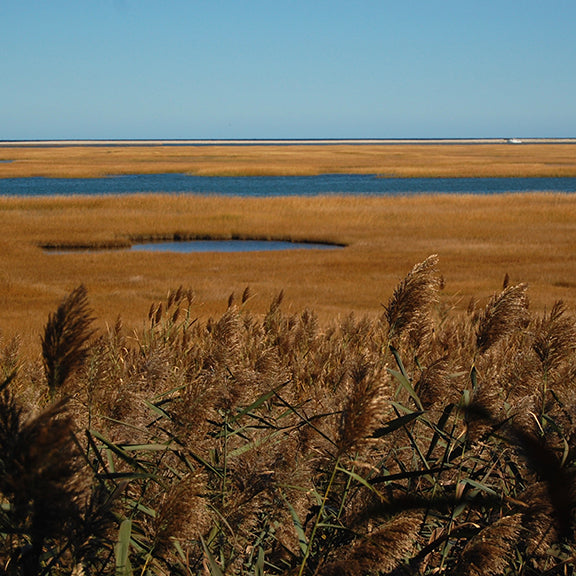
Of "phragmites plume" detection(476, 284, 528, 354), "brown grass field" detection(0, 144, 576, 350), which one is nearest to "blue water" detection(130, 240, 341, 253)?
"brown grass field" detection(0, 144, 576, 350)

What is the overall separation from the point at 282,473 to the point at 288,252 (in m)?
22.8

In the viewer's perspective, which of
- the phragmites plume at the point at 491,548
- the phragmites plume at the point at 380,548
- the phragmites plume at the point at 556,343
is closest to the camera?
the phragmites plume at the point at 380,548

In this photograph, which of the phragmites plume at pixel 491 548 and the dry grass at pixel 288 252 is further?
the dry grass at pixel 288 252

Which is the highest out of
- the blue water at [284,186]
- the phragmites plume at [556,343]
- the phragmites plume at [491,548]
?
the phragmites plume at [556,343]

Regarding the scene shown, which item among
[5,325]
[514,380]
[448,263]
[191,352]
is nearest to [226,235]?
[448,263]

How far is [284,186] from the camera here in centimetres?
6531

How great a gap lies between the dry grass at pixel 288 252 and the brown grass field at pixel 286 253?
0.18 feet

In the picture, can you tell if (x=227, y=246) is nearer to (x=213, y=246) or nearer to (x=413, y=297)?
(x=213, y=246)

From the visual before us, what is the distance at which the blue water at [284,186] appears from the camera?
56906 mm

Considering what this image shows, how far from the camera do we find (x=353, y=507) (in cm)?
229

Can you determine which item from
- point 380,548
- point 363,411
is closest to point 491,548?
point 380,548

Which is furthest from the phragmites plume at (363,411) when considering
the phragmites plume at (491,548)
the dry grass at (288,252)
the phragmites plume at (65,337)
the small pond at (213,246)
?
the small pond at (213,246)

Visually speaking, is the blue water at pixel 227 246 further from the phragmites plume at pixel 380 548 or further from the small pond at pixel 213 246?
the phragmites plume at pixel 380 548

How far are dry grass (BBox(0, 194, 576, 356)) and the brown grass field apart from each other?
0.06 meters
